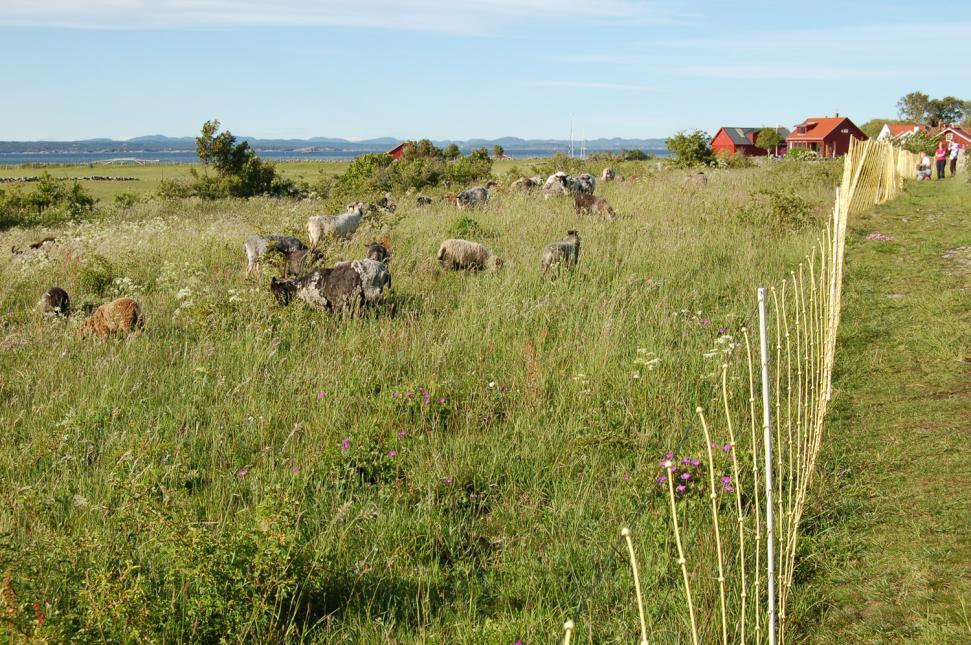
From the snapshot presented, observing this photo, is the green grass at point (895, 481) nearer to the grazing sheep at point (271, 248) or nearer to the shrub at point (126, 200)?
the grazing sheep at point (271, 248)

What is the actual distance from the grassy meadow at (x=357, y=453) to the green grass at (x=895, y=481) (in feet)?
2.39

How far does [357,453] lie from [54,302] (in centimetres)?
496

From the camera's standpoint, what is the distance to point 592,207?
13844 mm

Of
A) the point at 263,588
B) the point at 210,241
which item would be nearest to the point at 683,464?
the point at 263,588

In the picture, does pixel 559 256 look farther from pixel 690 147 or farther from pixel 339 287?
pixel 690 147

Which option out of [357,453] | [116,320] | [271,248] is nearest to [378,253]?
[271,248]

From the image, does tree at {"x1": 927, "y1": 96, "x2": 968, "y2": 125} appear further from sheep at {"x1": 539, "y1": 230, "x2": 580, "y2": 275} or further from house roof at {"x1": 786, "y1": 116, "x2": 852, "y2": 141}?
sheep at {"x1": 539, "y1": 230, "x2": 580, "y2": 275}

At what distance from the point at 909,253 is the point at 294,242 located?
29.5 feet

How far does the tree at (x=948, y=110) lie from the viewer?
110 meters

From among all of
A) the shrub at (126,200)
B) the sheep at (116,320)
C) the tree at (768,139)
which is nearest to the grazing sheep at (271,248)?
the sheep at (116,320)

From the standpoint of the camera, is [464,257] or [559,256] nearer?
[559,256]

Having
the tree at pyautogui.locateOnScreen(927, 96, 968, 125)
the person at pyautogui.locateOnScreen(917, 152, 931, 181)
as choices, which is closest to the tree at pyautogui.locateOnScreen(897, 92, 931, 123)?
the tree at pyautogui.locateOnScreen(927, 96, 968, 125)

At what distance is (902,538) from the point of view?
405 centimetres

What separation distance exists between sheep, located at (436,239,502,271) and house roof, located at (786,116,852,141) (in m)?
66.4
